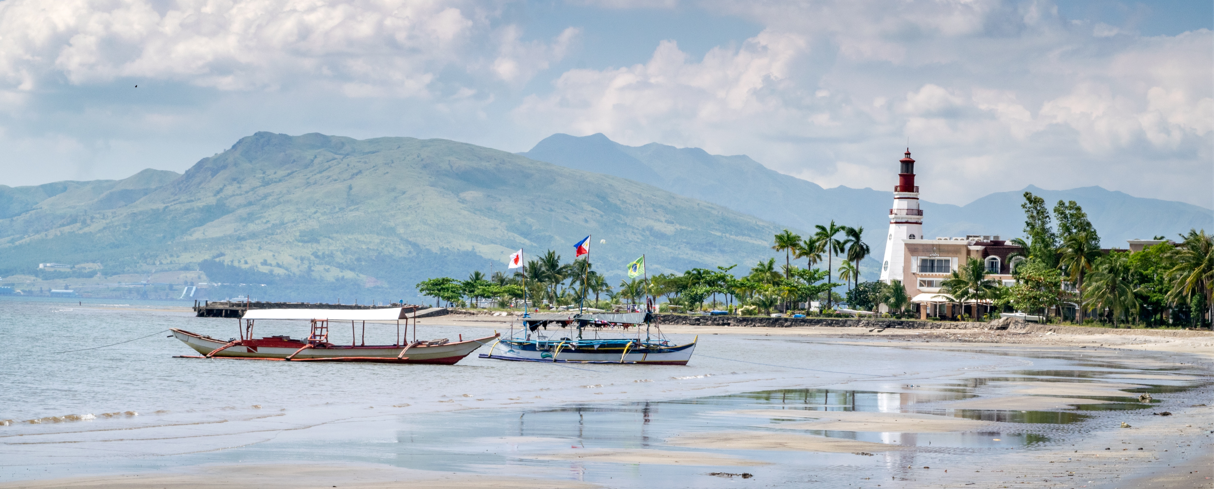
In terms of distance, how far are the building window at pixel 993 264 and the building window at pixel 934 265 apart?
4.06m

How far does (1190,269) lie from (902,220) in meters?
46.5

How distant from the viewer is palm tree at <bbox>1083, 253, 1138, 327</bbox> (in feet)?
265

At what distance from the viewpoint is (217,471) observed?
16219 millimetres

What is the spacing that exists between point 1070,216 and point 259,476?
4208 inches

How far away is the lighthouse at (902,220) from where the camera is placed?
380ft

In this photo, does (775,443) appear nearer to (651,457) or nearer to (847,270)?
(651,457)

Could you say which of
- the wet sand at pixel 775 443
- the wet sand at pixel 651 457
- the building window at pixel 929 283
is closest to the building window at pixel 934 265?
the building window at pixel 929 283

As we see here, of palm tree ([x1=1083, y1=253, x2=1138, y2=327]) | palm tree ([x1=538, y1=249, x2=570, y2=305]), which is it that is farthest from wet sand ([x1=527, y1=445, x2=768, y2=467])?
palm tree ([x1=538, y1=249, x2=570, y2=305])

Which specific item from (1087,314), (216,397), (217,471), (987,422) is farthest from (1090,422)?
(1087,314)

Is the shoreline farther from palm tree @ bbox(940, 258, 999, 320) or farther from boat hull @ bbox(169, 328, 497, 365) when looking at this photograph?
boat hull @ bbox(169, 328, 497, 365)

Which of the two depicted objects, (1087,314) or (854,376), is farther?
(1087,314)

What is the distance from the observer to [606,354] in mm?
50438

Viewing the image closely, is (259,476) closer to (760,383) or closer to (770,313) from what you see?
(760,383)

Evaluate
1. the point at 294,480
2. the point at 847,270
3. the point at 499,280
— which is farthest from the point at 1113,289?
the point at 499,280
